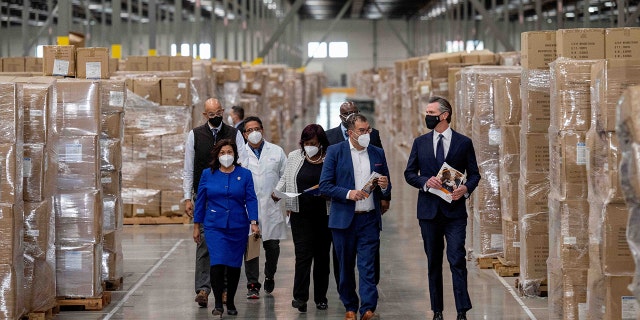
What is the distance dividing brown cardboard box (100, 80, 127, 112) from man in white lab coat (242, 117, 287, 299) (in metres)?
1.46

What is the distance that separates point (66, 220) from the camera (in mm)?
9078

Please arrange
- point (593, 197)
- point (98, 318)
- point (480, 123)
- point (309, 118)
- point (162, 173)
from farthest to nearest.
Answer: point (309, 118)
point (162, 173)
point (480, 123)
point (98, 318)
point (593, 197)

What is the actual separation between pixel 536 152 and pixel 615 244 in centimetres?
284

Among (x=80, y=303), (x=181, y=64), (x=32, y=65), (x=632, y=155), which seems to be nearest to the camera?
(x=632, y=155)

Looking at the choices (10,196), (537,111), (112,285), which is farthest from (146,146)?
(10,196)

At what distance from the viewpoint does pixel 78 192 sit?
913cm

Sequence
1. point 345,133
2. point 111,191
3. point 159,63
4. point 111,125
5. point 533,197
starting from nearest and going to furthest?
1. point 533,197
2. point 345,133
3. point 111,191
4. point 111,125
5. point 159,63

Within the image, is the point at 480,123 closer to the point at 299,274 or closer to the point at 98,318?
the point at 299,274

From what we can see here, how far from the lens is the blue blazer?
27.3 ft

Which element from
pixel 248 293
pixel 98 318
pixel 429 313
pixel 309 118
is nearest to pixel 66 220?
pixel 98 318

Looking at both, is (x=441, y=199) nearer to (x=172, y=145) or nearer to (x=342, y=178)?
(x=342, y=178)

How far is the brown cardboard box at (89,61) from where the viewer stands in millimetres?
Answer: 10609

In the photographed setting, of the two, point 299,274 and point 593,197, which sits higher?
point 593,197

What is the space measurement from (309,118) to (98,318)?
35885 mm
